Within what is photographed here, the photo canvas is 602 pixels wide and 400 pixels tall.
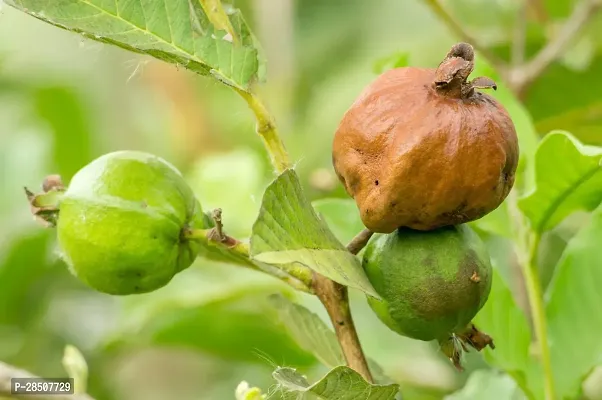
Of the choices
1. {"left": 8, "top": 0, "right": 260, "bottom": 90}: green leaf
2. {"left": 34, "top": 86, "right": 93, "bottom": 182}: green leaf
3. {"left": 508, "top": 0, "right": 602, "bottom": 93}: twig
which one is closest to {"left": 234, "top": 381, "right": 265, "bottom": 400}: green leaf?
{"left": 8, "top": 0, "right": 260, "bottom": 90}: green leaf

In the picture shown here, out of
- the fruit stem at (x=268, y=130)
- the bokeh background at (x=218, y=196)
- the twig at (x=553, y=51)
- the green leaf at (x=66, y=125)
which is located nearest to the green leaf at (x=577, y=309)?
the bokeh background at (x=218, y=196)

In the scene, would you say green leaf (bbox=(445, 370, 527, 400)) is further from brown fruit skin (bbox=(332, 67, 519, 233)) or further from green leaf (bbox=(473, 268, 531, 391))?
brown fruit skin (bbox=(332, 67, 519, 233))

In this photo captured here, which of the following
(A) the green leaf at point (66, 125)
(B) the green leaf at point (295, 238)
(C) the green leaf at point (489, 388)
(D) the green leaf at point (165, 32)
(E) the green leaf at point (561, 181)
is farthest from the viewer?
(A) the green leaf at point (66, 125)

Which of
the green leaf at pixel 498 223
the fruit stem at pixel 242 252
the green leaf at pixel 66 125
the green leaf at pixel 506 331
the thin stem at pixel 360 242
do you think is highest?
the thin stem at pixel 360 242

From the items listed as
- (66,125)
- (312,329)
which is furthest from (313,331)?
(66,125)

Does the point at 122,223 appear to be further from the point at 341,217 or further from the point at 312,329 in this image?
the point at 341,217

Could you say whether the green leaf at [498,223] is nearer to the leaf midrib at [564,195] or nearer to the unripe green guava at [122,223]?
the leaf midrib at [564,195]

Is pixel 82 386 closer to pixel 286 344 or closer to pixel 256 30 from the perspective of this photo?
pixel 286 344
